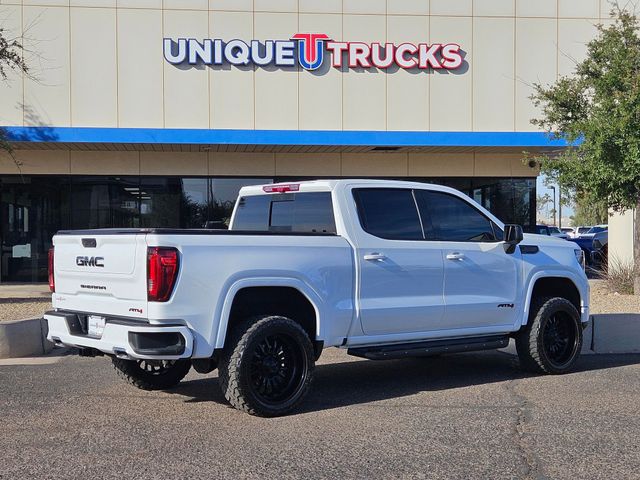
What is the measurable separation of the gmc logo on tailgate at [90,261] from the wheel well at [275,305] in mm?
1176

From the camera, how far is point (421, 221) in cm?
805

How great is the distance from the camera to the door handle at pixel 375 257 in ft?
24.2

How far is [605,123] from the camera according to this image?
45.4 ft

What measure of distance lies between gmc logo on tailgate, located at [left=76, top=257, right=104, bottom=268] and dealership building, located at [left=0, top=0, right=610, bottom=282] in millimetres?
11360

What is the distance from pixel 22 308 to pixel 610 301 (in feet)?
34.2

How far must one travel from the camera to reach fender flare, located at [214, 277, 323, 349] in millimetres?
6473

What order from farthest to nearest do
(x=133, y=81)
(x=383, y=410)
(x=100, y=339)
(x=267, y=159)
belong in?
(x=267, y=159), (x=133, y=81), (x=383, y=410), (x=100, y=339)

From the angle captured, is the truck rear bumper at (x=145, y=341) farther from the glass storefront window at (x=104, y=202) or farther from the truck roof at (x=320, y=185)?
the glass storefront window at (x=104, y=202)

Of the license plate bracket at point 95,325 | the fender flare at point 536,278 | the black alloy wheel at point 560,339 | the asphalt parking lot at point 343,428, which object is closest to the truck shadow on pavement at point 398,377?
the asphalt parking lot at point 343,428

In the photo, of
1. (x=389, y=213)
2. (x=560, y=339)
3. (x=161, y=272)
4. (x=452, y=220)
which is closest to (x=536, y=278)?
(x=560, y=339)

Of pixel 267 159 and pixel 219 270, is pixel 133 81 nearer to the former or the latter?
pixel 267 159

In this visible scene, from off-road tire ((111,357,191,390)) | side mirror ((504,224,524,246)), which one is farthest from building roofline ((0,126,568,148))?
off-road tire ((111,357,191,390))

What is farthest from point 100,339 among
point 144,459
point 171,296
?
point 144,459

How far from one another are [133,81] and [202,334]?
13840 millimetres
